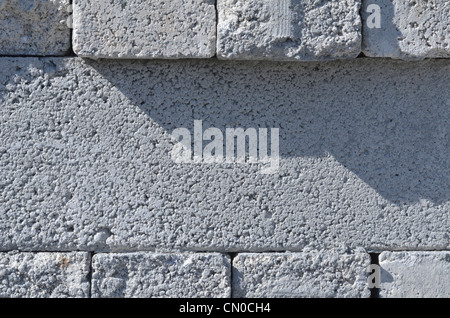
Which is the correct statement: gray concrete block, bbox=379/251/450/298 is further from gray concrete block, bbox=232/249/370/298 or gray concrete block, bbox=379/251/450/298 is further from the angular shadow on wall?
the angular shadow on wall

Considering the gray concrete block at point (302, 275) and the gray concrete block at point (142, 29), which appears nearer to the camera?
the gray concrete block at point (142, 29)

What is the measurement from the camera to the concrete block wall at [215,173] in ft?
9.08

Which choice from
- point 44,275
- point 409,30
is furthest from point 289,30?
point 44,275

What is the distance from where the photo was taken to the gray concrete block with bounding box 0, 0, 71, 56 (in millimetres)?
2736

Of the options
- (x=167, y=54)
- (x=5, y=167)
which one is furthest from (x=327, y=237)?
(x=5, y=167)

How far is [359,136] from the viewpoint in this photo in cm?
280

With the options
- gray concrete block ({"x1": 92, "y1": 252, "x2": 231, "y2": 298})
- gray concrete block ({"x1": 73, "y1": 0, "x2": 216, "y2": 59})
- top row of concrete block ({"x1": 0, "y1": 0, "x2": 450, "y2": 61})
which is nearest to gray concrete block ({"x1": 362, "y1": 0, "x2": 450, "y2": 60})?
top row of concrete block ({"x1": 0, "y1": 0, "x2": 450, "y2": 61})

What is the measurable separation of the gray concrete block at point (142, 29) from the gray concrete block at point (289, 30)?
12 cm

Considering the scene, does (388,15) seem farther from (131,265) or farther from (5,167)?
(5,167)

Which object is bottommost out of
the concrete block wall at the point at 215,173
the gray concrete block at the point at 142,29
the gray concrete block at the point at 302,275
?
the gray concrete block at the point at 302,275

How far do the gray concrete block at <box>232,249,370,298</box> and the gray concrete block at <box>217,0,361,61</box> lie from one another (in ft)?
3.10

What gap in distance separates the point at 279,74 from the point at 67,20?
1042 mm

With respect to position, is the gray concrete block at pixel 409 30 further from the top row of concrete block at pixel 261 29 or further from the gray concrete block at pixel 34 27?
the gray concrete block at pixel 34 27

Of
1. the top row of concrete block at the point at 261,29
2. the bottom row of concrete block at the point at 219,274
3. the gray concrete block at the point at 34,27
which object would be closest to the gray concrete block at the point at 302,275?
the bottom row of concrete block at the point at 219,274
